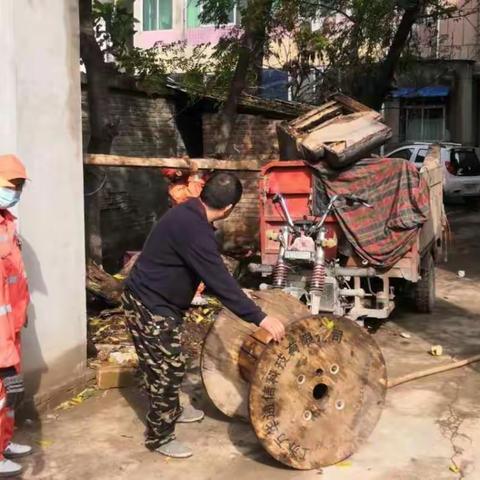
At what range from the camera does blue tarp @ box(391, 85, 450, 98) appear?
2534cm

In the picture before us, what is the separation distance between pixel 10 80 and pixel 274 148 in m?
7.78

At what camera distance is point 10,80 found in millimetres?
4410

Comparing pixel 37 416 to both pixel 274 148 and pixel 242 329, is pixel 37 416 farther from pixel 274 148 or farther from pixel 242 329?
pixel 274 148

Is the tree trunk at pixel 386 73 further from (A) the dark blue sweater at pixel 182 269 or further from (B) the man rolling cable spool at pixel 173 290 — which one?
(A) the dark blue sweater at pixel 182 269

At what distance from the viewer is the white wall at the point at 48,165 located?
14.6 feet

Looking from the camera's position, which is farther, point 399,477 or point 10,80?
point 10,80

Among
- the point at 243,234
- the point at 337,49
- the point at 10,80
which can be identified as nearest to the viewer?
the point at 10,80

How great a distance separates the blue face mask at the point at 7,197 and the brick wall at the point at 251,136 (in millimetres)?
8122

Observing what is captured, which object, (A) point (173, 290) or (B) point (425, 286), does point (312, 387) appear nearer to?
(A) point (173, 290)

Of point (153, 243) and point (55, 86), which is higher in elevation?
point (55, 86)

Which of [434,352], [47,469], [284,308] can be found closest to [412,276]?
[434,352]

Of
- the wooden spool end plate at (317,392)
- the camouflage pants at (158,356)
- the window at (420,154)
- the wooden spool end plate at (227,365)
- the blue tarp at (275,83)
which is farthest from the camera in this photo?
the blue tarp at (275,83)

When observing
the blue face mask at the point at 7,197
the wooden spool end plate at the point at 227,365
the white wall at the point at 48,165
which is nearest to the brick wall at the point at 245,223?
the white wall at the point at 48,165

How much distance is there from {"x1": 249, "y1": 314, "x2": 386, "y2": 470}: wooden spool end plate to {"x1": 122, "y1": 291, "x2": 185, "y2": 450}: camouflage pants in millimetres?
546
